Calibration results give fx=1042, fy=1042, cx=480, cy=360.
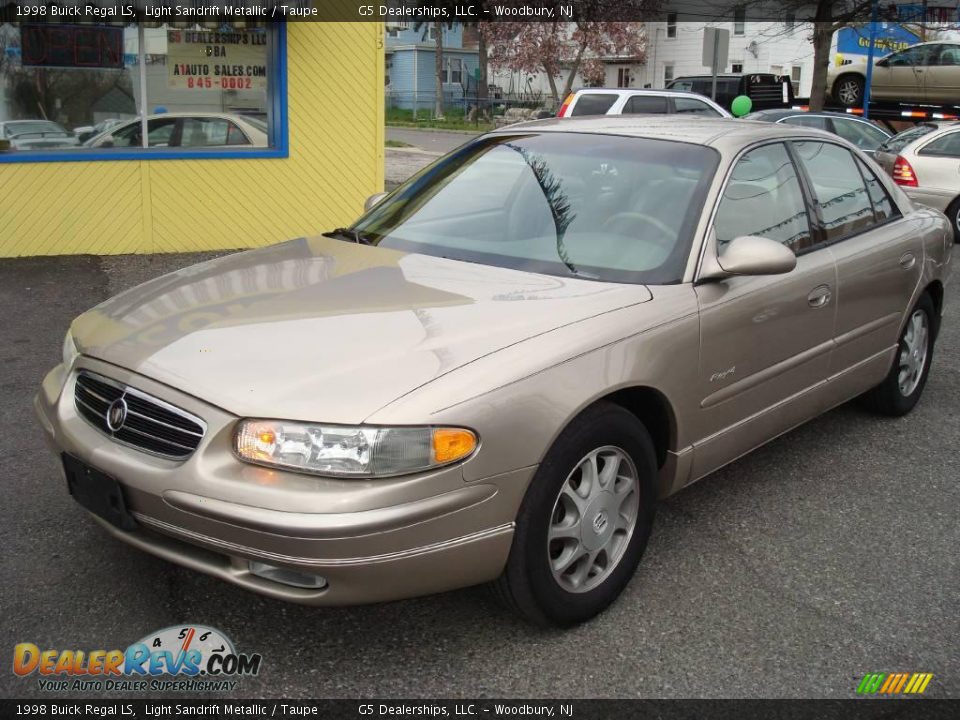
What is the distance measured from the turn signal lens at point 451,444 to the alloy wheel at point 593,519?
421 millimetres

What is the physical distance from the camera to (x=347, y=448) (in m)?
2.76

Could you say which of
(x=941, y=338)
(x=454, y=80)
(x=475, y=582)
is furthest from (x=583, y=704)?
(x=454, y=80)

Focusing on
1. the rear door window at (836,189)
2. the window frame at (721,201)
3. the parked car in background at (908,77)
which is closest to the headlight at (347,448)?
the window frame at (721,201)

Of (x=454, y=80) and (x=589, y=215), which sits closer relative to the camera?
(x=589, y=215)

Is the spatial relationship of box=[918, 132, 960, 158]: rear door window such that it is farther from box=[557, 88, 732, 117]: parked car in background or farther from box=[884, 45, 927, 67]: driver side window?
box=[884, 45, 927, 67]: driver side window

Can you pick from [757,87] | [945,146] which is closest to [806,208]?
[945,146]

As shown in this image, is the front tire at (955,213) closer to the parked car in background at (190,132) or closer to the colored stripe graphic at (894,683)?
the parked car in background at (190,132)

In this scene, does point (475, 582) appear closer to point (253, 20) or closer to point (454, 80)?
point (253, 20)

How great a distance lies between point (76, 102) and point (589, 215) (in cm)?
715

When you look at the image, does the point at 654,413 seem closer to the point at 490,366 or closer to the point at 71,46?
the point at 490,366

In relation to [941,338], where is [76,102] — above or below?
above

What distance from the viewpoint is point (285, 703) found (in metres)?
2.91

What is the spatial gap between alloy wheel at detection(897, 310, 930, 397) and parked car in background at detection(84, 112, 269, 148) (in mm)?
6840

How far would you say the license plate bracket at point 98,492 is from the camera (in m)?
3.02
